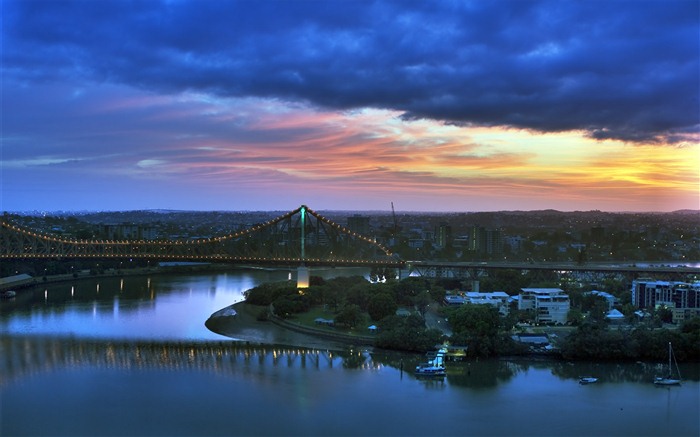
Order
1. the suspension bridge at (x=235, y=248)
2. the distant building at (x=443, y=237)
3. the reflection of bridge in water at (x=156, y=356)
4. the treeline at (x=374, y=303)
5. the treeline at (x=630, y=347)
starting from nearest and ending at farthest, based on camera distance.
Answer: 1. the reflection of bridge in water at (x=156, y=356)
2. the treeline at (x=630, y=347)
3. the treeline at (x=374, y=303)
4. the suspension bridge at (x=235, y=248)
5. the distant building at (x=443, y=237)

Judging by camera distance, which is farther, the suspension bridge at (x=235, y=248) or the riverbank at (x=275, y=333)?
the suspension bridge at (x=235, y=248)

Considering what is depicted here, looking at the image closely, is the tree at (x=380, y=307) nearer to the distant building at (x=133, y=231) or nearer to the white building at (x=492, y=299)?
the white building at (x=492, y=299)

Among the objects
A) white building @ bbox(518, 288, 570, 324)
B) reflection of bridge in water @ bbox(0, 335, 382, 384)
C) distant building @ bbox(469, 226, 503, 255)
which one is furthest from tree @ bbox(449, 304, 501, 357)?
distant building @ bbox(469, 226, 503, 255)

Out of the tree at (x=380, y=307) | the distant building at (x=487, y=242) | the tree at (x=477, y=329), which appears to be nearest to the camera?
the tree at (x=477, y=329)

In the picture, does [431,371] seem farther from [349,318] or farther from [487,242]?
[487,242]

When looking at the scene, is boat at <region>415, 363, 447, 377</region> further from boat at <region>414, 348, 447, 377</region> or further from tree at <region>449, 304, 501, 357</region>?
tree at <region>449, 304, 501, 357</region>

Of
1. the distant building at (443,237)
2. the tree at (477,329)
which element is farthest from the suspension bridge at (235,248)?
the distant building at (443,237)

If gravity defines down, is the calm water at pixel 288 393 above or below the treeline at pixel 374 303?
below
